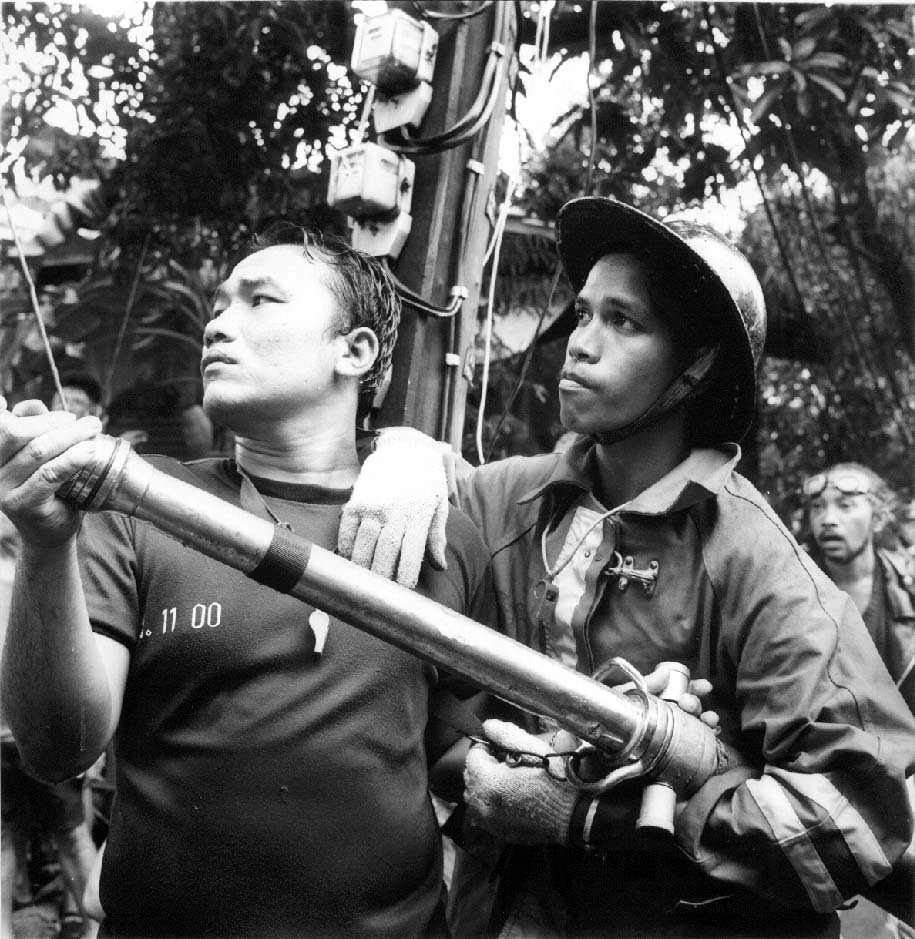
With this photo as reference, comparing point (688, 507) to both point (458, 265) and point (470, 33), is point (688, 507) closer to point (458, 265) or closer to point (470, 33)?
point (458, 265)

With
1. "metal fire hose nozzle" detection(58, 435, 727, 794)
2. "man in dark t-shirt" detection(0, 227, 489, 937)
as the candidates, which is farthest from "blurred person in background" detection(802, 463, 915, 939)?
"man in dark t-shirt" detection(0, 227, 489, 937)

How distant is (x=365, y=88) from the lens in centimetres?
689

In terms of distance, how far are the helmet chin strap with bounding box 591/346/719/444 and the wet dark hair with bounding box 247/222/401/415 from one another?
567mm

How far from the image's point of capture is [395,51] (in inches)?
155

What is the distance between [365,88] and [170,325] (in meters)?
2.02

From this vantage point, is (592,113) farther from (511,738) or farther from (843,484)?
(511,738)

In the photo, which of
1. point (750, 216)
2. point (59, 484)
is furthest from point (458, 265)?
point (750, 216)

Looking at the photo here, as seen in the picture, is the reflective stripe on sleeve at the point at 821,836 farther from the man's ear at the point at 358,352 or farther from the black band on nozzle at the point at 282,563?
the man's ear at the point at 358,352

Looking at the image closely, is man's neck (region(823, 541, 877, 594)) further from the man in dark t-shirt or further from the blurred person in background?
the man in dark t-shirt

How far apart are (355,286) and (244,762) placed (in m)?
1.19

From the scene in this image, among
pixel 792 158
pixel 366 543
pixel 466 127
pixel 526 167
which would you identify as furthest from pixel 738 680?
pixel 526 167

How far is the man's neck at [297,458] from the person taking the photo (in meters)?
2.48

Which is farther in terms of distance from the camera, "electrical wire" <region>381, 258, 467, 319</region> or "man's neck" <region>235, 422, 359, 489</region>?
"electrical wire" <region>381, 258, 467, 319</region>

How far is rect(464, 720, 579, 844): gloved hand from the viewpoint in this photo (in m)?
2.40
